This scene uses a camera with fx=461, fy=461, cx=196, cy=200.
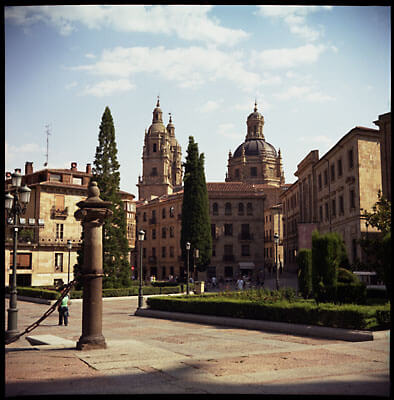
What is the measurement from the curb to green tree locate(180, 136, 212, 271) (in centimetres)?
2890

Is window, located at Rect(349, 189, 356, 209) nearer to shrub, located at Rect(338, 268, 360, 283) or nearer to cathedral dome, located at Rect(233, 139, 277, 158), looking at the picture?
shrub, located at Rect(338, 268, 360, 283)

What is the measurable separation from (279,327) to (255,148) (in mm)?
96806

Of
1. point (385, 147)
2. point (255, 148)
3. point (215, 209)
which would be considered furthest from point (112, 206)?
point (255, 148)

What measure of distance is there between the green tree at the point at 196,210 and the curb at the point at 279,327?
2890cm

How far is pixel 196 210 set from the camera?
51.8 meters

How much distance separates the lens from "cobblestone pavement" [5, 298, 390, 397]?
7.56m

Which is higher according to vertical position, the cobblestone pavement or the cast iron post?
the cast iron post

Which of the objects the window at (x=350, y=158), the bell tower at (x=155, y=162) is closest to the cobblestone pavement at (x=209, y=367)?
the window at (x=350, y=158)

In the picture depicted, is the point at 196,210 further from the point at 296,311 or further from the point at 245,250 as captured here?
the point at 296,311

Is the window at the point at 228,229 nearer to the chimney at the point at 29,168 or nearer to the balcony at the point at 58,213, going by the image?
the balcony at the point at 58,213

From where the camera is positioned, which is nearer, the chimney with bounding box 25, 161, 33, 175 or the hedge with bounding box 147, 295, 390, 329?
the hedge with bounding box 147, 295, 390, 329

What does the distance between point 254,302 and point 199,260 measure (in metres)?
33.4

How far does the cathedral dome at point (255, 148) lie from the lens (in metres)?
110

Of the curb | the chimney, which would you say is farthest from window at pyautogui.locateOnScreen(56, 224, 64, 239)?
the curb
